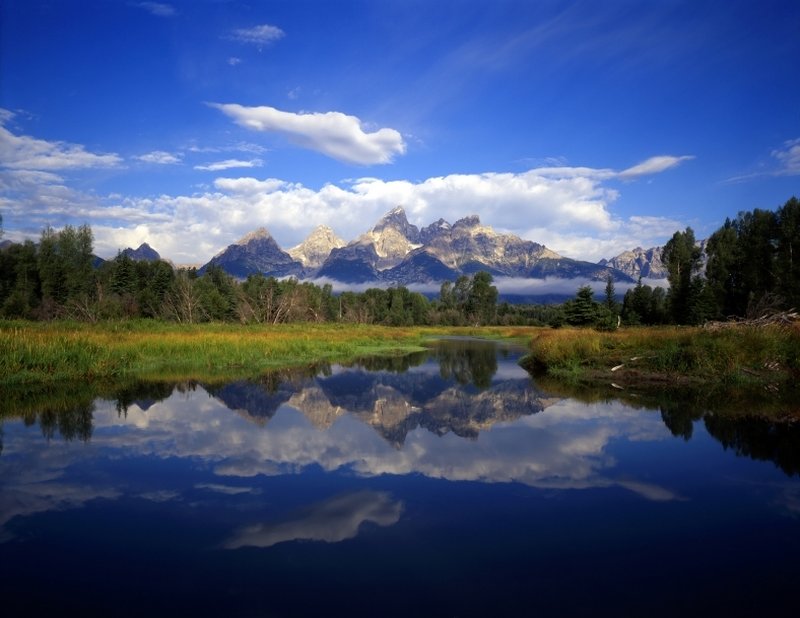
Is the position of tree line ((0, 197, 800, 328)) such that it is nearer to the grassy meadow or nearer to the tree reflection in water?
the grassy meadow

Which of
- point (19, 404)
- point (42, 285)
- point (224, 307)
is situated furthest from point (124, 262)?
point (19, 404)

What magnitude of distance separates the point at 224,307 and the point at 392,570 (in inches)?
3948

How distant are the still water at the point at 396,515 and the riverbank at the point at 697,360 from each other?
6.63 m

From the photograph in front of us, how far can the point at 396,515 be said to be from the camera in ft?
23.5

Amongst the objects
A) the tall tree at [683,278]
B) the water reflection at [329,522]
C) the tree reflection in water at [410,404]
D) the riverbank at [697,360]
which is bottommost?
the tree reflection in water at [410,404]

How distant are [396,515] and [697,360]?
17233 mm

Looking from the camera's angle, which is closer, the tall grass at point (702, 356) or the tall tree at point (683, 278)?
the tall grass at point (702, 356)

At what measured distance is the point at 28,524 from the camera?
6699mm

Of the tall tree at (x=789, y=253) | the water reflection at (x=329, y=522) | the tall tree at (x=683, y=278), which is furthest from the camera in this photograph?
the tall tree at (x=683, y=278)

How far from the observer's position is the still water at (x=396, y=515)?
503 centimetres

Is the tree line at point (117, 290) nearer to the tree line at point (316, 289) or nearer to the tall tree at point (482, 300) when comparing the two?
the tree line at point (316, 289)

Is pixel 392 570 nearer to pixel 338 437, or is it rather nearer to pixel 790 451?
pixel 338 437

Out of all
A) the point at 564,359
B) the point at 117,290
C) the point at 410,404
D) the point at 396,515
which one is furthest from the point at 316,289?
the point at 396,515

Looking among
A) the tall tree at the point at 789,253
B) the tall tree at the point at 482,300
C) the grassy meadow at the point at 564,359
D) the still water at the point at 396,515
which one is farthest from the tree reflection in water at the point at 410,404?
the tall tree at the point at 482,300
